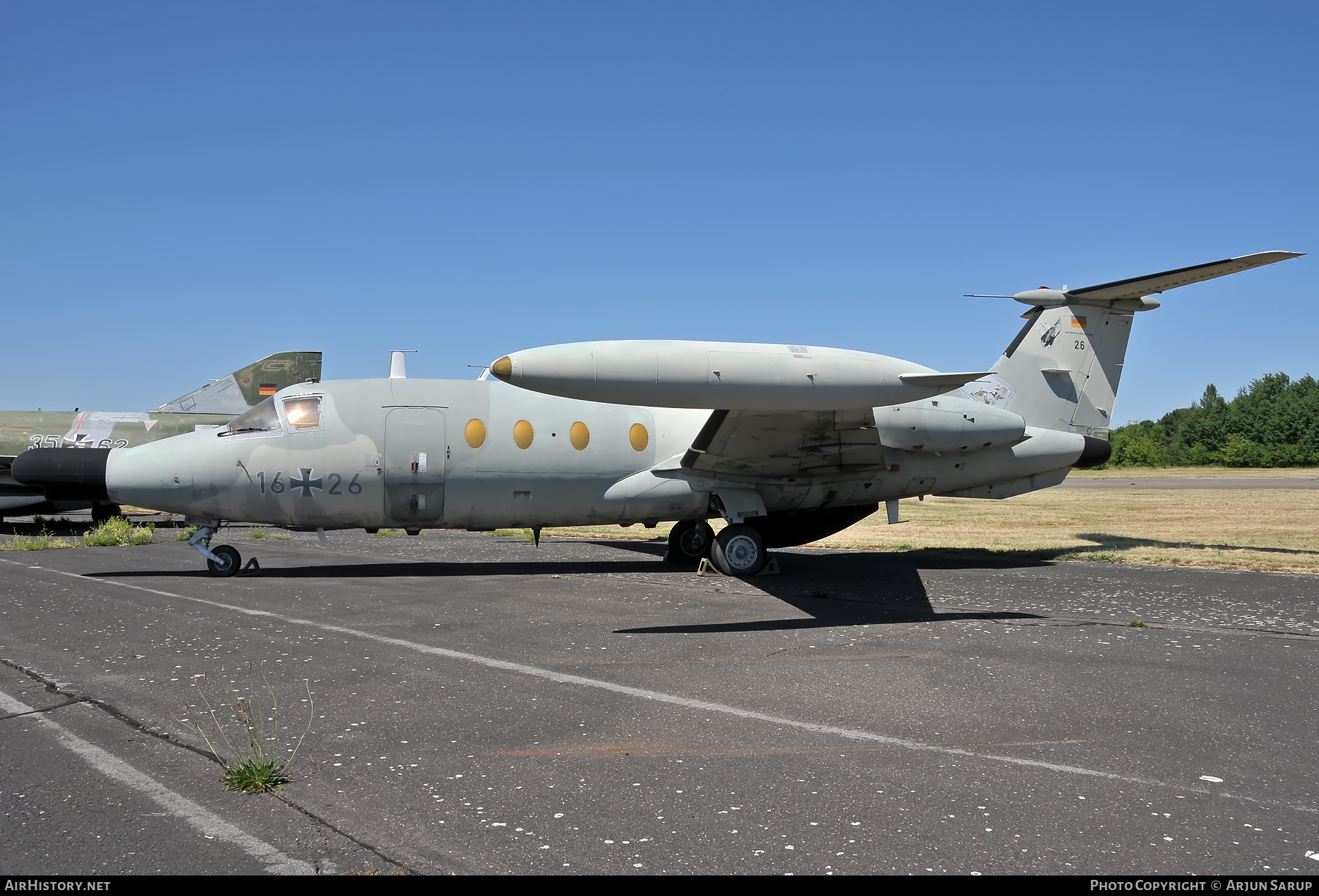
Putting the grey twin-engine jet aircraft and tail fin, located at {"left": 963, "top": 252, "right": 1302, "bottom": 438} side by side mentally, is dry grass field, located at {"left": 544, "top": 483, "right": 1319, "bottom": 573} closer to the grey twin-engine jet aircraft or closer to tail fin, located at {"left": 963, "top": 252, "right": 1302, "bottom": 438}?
tail fin, located at {"left": 963, "top": 252, "right": 1302, "bottom": 438}

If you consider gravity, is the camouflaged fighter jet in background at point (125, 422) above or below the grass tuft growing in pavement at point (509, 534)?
above

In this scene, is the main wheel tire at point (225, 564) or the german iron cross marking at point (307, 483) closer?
the german iron cross marking at point (307, 483)

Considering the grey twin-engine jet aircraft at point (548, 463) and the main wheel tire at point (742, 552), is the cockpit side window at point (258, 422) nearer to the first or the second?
the grey twin-engine jet aircraft at point (548, 463)

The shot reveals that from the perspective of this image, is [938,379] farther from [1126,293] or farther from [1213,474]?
[1213,474]

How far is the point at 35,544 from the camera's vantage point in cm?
1911

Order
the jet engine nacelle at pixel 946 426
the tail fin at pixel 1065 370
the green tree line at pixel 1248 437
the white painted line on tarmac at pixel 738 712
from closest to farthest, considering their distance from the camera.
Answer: the white painted line on tarmac at pixel 738 712 < the jet engine nacelle at pixel 946 426 < the tail fin at pixel 1065 370 < the green tree line at pixel 1248 437

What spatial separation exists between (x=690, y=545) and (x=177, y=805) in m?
11.6

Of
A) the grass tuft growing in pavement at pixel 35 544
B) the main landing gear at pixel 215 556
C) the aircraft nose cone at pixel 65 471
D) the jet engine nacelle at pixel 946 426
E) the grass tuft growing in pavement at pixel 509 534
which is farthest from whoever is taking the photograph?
the grass tuft growing in pavement at pixel 509 534

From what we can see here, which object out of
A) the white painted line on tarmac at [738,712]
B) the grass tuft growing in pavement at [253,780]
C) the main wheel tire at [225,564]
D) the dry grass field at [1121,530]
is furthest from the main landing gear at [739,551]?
the grass tuft growing in pavement at [253,780]

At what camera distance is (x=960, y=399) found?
49.0ft

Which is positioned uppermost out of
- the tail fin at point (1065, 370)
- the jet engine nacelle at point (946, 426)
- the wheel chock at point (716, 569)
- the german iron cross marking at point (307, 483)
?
the tail fin at point (1065, 370)

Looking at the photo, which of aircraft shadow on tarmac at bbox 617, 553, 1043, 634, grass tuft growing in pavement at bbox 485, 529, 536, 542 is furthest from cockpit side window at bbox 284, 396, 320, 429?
grass tuft growing in pavement at bbox 485, 529, 536, 542

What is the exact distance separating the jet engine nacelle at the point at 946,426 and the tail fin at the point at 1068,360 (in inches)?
52.7

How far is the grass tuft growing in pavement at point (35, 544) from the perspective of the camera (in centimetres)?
1877
